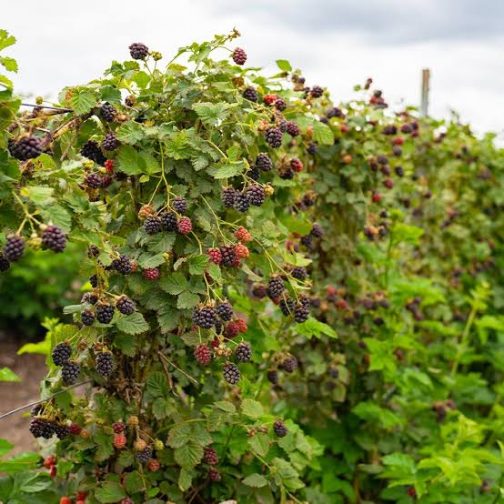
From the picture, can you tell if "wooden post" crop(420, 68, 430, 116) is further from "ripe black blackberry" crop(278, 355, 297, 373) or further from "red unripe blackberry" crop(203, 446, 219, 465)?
"red unripe blackberry" crop(203, 446, 219, 465)

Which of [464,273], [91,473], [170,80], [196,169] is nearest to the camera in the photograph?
[196,169]

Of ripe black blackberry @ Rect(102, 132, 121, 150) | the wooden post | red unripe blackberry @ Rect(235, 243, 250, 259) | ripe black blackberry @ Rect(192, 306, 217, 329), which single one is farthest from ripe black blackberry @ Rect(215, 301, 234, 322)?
the wooden post

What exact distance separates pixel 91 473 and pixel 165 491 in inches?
9.7

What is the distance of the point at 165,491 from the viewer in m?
2.39

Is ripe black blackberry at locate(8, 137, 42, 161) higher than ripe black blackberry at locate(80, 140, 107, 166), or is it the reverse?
ripe black blackberry at locate(8, 137, 42, 161)

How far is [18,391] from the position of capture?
618 centimetres

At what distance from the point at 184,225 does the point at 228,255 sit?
0.16m

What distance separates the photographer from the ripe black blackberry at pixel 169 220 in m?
2.06

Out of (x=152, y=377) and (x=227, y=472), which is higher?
(x=152, y=377)

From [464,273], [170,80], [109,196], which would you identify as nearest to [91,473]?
[109,196]

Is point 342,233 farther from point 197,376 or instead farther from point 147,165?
point 147,165

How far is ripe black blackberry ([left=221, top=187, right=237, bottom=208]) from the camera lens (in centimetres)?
212

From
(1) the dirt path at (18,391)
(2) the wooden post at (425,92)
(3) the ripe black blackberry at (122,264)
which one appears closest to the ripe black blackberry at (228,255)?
(3) the ripe black blackberry at (122,264)

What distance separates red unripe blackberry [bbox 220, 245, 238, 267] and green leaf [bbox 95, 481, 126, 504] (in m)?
0.74
